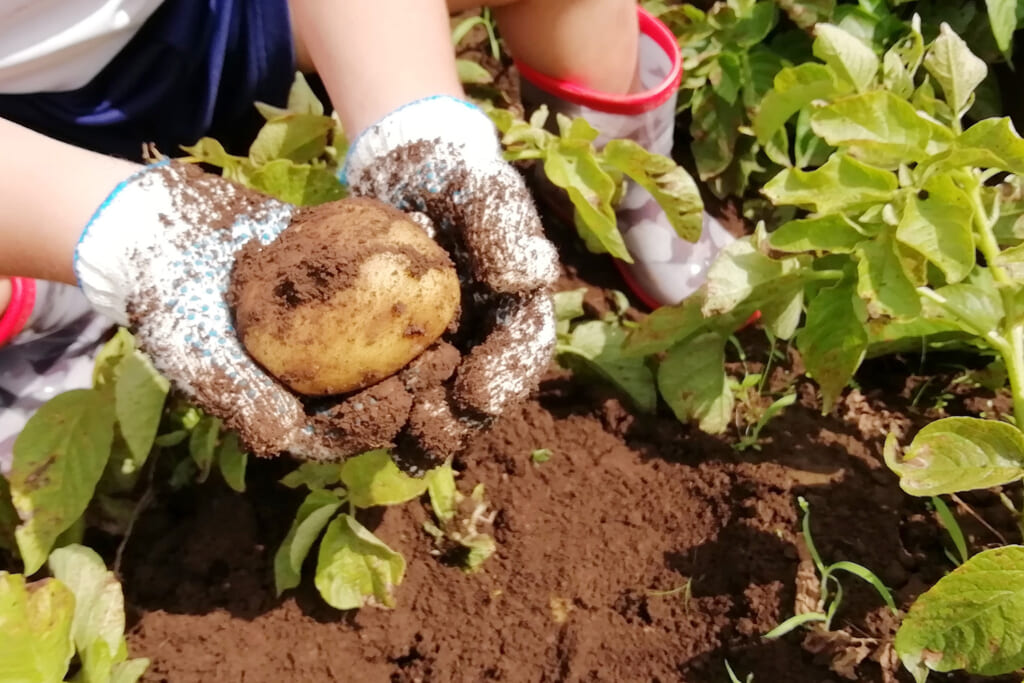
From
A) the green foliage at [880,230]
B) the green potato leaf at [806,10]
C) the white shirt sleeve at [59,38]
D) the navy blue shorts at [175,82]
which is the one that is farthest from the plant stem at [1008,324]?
the white shirt sleeve at [59,38]

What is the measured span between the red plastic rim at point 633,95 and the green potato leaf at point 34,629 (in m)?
1.12

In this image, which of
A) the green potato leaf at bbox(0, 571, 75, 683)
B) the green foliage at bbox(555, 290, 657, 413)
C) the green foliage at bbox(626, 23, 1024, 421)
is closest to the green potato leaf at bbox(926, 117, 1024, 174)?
the green foliage at bbox(626, 23, 1024, 421)

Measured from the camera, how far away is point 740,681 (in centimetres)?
112

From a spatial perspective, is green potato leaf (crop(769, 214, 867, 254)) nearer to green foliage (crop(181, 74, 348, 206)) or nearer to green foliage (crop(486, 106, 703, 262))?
green foliage (crop(486, 106, 703, 262))

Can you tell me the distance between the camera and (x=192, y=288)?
0.99 meters

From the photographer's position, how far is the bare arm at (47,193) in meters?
1.04

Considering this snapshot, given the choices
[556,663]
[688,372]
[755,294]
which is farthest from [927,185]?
[556,663]

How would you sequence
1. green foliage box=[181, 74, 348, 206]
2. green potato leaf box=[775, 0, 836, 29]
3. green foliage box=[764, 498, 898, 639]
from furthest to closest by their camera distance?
green potato leaf box=[775, 0, 836, 29]
green foliage box=[181, 74, 348, 206]
green foliage box=[764, 498, 898, 639]

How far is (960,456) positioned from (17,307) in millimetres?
1408

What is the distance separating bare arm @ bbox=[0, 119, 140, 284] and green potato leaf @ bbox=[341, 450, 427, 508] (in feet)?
1.41

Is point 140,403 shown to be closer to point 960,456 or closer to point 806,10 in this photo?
point 960,456

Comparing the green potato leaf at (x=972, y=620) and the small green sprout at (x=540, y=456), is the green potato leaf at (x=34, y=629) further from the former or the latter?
the green potato leaf at (x=972, y=620)

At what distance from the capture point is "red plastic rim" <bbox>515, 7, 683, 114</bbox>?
5.04ft

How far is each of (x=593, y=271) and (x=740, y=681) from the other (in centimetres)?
82
